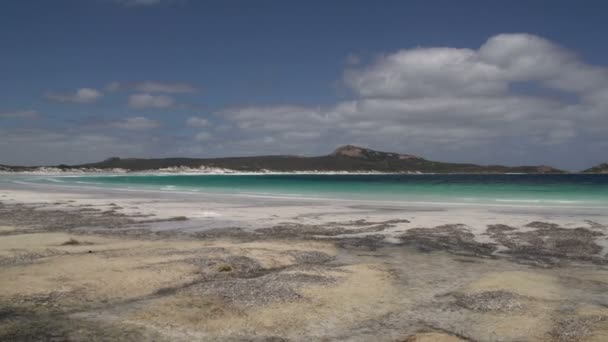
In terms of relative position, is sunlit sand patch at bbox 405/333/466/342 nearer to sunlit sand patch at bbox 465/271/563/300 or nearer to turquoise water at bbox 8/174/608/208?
sunlit sand patch at bbox 465/271/563/300

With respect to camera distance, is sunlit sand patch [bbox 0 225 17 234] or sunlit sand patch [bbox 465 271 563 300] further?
sunlit sand patch [bbox 0 225 17 234]

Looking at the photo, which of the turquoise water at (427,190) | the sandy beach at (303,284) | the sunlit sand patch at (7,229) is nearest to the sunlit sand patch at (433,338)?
the sandy beach at (303,284)

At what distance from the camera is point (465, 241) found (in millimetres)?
19078

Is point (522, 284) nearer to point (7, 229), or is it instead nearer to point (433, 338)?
point (433, 338)

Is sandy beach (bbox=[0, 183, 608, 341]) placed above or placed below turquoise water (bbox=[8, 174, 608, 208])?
below

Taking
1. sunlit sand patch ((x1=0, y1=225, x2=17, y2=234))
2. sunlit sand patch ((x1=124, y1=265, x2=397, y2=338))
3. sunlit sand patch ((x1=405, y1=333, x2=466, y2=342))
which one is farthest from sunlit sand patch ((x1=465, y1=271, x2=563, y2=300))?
sunlit sand patch ((x1=0, y1=225, x2=17, y2=234))

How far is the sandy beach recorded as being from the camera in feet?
28.6

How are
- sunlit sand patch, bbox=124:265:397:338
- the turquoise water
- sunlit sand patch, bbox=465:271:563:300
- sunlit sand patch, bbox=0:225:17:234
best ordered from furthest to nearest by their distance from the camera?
1. the turquoise water
2. sunlit sand patch, bbox=0:225:17:234
3. sunlit sand patch, bbox=465:271:563:300
4. sunlit sand patch, bbox=124:265:397:338

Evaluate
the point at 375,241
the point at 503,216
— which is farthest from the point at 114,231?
the point at 503,216

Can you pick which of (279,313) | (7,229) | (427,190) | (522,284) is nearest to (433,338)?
(279,313)

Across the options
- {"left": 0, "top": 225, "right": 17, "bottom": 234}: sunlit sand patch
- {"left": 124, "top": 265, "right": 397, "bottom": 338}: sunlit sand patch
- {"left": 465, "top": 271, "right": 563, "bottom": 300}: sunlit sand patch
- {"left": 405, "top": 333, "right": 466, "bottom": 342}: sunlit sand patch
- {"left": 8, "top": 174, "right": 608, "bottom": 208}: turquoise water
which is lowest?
{"left": 405, "top": 333, "right": 466, "bottom": 342}: sunlit sand patch

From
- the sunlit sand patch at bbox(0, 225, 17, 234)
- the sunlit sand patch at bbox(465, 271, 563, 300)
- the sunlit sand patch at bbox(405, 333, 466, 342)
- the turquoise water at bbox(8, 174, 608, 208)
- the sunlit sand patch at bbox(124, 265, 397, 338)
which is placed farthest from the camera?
the turquoise water at bbox(8, 174, 608, 208)

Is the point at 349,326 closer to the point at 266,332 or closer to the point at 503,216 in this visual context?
the point at 266,332

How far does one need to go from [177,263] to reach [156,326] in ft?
16.4
